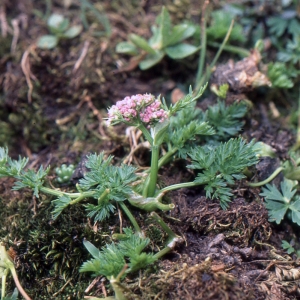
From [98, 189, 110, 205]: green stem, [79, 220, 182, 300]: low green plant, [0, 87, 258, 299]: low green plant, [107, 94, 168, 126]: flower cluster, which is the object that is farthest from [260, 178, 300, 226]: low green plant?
[98, 189, 110, 205]: green stem

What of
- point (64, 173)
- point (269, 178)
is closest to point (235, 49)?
point (269, 178)

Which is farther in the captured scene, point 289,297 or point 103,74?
point 103,74

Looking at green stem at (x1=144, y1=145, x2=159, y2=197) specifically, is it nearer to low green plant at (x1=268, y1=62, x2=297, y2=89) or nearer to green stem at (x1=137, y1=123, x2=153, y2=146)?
green stem at (x1=137, y1=123, x2=153, y2=146)

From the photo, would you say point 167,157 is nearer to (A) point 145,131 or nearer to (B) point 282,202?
(A) point 145,131

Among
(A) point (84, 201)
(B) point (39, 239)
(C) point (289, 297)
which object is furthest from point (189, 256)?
(B) point (39, 239)

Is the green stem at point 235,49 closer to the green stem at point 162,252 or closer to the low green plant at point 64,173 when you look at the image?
the low green plant at point 64,173

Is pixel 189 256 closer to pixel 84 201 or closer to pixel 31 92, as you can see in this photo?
pixel 84 201
